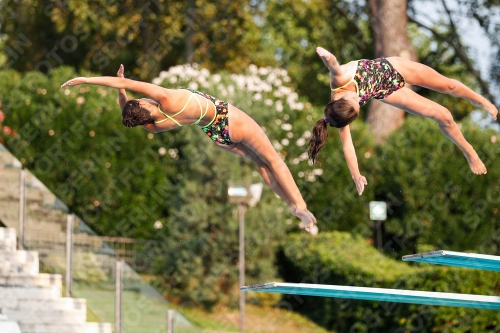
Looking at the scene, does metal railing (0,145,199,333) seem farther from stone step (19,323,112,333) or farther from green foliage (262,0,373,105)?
green foliage (262,0,373,105)

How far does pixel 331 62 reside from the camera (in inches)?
271

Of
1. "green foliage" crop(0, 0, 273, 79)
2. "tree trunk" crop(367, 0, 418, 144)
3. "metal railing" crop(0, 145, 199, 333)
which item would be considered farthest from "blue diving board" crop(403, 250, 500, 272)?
"green foliage" crop(0, 0, 273, 79)

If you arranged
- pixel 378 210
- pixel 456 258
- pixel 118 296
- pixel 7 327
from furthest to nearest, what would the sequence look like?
pixel 378 210
pixel 118 296
pixel 7 327
pixel 456 258

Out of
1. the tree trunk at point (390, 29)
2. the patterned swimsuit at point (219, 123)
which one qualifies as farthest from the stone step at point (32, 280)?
the tree trunk at point (390, 29)

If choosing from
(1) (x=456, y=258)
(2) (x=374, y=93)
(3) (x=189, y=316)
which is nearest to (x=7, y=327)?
(2) (x=374, y=93)

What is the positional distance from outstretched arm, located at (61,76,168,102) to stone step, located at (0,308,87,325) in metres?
5.27

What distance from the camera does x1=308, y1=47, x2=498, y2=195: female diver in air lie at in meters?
7.04

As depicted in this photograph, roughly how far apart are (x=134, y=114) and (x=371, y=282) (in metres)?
9.01

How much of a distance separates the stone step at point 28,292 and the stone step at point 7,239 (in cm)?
57

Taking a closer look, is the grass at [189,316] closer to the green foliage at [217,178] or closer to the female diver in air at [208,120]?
the green foliage at [217,178]

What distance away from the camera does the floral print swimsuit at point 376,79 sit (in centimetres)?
725

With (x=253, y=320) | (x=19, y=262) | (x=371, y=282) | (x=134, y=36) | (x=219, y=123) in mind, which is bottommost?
(x=253, y=320)

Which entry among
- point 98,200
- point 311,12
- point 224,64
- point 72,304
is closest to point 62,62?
point 224,64

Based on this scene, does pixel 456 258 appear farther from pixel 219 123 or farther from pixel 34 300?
pixel 34 300
